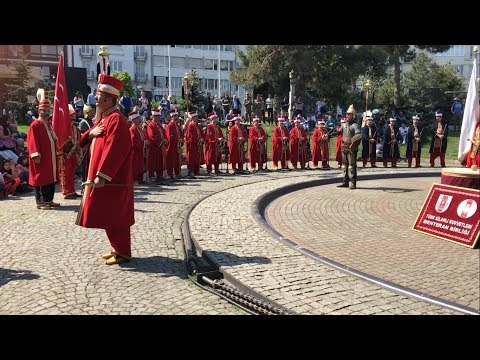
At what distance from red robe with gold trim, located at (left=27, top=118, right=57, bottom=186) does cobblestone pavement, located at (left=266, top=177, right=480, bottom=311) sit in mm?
4704

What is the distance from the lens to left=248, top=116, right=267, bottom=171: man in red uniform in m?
16.7

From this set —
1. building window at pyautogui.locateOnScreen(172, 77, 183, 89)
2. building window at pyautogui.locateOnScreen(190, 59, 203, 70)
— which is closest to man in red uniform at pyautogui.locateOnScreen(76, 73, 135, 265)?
building window at pyautogui.locateOnScreen(172, 77, 183, 89)

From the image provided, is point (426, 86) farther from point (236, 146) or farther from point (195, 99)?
point (236, 146)

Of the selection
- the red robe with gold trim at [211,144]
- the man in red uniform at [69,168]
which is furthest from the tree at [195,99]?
the man in red uniform at [69,168]

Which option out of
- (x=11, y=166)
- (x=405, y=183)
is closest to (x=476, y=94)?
(x=405, y=183)

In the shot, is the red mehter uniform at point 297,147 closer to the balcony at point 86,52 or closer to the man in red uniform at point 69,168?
the man in red uniform at point 69,168

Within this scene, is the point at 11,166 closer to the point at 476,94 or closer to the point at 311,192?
the point at 311,192

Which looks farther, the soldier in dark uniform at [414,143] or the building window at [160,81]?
the building window at [160,81]

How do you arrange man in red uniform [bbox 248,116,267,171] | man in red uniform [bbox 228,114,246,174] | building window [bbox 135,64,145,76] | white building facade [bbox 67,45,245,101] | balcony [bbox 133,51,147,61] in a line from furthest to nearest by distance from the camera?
1. building window [bbox 135,64,145,76]
2. balcony [bbox 133,51,147,61]
3. white building facade [bbox 67,45,245,101]
4. man in red uniform [bbox 248,116,267,171]
5. man in red uniform [bbox 228,114,246,174]

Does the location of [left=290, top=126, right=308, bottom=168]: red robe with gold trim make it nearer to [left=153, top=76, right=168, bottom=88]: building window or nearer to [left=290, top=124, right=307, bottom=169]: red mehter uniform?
[left=290, top=124, right=307, bottom=169]: red mehter uniform

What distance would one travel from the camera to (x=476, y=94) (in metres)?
5.98

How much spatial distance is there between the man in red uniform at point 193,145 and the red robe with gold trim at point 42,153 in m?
5.79

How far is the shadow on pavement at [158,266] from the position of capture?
5.62 meters
